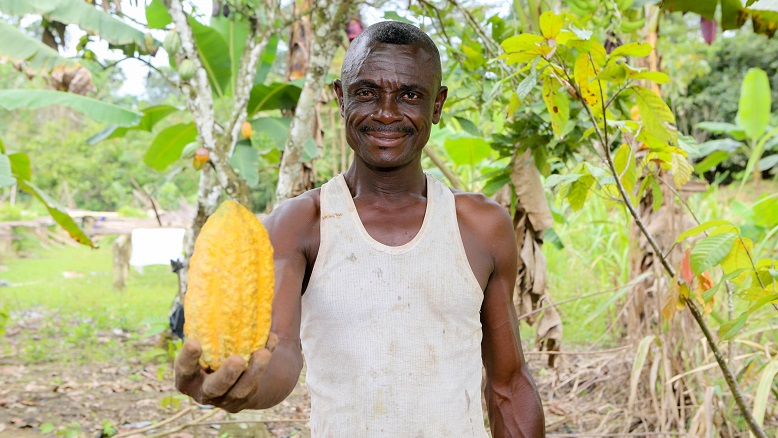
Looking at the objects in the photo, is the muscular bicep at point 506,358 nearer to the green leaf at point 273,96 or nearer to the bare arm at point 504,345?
the bare arm at point 504,345

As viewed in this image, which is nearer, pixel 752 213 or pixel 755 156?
pixel 755 156

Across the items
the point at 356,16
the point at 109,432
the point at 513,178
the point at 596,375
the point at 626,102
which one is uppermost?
the point at 356,16

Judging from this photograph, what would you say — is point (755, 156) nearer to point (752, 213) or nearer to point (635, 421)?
point (752, 213)

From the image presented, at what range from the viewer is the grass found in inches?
215

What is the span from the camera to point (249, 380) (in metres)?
0.91

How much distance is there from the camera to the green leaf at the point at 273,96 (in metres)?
4.75

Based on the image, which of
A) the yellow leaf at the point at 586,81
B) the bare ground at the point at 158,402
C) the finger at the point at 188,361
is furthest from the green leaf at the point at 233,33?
the finger at the point at 188,361

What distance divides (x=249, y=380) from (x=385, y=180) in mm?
650

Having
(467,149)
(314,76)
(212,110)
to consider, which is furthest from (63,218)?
(467,149)

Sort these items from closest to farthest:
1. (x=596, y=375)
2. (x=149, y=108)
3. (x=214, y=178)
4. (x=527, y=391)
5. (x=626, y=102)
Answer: (x=527, y=391)
(x=626, y=102)
(x=214, y=178)
(x=596, y=375)
(x=149, y=108)

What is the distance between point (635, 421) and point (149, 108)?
3.76m

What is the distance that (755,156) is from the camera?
3379 mm

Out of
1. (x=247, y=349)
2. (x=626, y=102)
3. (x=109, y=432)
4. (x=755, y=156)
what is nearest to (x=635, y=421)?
(x=755, y=156)

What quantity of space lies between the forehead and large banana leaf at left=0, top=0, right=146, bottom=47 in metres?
3.37
